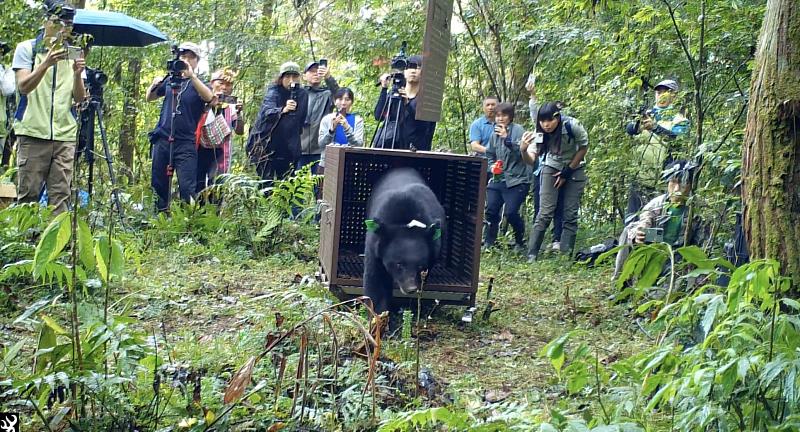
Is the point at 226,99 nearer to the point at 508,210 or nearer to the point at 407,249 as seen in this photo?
the point at 508,210

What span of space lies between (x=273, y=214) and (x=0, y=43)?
2944 millimetres

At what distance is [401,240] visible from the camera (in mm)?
6219

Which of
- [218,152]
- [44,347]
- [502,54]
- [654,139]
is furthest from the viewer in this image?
[502,54]

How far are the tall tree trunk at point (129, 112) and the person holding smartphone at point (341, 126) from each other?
4.77m

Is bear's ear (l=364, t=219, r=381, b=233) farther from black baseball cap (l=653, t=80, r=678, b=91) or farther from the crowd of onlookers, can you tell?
black baseball cap (l=653, t=80, r=678, b=91)

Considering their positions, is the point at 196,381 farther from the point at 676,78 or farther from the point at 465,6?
the point at 465,6

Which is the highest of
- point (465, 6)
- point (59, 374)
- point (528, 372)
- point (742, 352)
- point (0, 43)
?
point (465, 6)

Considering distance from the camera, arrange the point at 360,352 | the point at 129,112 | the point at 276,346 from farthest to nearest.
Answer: the point at 129,112, the point at 276,346, the point at 360,352

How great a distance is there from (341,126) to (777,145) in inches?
304

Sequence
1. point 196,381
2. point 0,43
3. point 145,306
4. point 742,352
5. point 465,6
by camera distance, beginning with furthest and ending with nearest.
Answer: point 465,6 → point 0,43 → point 145,306 → point 196,381 → point 742,352

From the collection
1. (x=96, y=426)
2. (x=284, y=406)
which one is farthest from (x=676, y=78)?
(x=96, y=426)

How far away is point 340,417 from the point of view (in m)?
3.88

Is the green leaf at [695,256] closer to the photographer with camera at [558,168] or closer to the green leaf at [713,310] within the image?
the green leaf at [713,310]

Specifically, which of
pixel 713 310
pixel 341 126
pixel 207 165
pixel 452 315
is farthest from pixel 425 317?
pixel 207 165
